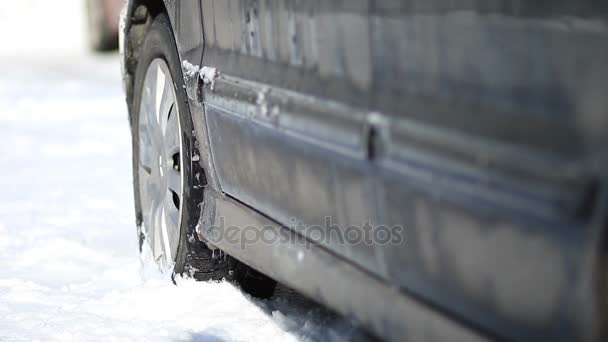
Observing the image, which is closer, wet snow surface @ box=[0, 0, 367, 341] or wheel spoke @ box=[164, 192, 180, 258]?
wet snow surface @ box=[0, 0, 367, 341]

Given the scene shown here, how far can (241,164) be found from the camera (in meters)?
2.85

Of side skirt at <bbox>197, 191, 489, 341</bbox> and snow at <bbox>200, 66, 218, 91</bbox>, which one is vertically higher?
snow at <bbox>200, 66, 218, 91</bbox>

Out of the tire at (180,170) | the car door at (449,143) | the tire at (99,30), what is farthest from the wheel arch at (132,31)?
the tire at (99,30)

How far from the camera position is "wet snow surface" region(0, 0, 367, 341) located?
3236mm

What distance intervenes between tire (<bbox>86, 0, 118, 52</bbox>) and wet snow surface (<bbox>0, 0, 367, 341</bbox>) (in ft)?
19.8

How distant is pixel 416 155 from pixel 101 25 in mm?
13309

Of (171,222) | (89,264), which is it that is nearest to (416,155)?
(171,222)

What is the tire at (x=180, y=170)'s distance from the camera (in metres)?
3.27

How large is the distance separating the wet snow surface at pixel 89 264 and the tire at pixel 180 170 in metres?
0.07

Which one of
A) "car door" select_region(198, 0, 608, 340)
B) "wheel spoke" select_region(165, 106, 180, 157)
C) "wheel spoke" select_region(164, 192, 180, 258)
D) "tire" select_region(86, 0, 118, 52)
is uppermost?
"car door" select_region(198, 0, 608, 340)

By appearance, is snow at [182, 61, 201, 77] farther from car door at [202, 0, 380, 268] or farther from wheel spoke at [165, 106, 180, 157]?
wheel spoke at [165, 106, 180, 157]

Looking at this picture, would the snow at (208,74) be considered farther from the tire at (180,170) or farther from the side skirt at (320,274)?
the side skirt at (320,274)

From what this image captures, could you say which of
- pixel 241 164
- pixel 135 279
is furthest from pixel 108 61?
pixel 241 164

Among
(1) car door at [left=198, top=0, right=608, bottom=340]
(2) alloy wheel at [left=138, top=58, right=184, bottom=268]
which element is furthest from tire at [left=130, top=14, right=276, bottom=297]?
(1) car door at [left=198, top=0, right=608, bottom=340]
